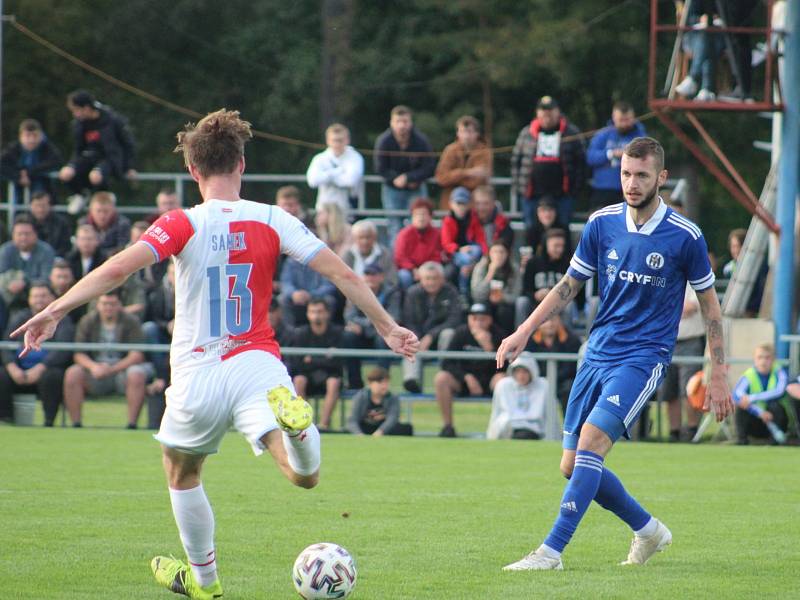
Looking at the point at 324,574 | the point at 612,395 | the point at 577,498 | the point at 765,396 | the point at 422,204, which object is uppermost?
the point at 422,204

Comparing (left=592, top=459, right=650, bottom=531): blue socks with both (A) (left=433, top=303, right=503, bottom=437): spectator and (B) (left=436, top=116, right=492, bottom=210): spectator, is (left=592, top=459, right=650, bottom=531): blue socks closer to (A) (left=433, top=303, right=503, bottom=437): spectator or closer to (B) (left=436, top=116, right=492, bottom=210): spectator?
(A) (left=433, top=303, right=503, bottom=437): spectator

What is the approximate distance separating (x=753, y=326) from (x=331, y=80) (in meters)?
20.1

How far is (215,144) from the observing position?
6562mm

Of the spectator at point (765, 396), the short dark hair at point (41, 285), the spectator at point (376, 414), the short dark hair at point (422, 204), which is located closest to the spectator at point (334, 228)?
the short dark hair at point (422, 204)

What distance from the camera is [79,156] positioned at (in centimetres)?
1983

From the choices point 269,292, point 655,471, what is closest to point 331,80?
point 655,471

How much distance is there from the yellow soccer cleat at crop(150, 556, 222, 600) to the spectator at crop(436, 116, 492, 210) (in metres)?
12.8

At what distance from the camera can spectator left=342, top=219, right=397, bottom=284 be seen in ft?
58.2

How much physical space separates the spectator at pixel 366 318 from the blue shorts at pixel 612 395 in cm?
910

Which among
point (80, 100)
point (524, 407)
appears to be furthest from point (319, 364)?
point (80, 100)

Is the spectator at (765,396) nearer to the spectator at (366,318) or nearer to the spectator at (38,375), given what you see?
the spectator at (366,318)

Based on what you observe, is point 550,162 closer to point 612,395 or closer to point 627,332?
point 627,332

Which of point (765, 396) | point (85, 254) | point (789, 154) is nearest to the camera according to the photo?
point (765, 396)

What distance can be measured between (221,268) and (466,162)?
13090 millimetres
